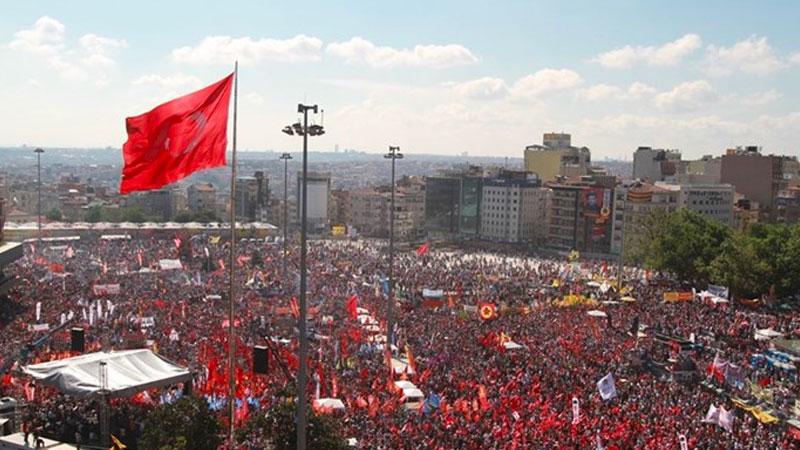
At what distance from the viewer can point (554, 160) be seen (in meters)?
144

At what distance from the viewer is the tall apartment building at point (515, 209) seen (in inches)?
4368

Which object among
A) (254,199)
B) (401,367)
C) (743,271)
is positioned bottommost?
(401,367)

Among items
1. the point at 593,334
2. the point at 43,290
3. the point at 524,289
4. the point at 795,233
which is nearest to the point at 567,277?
the point at 524,289

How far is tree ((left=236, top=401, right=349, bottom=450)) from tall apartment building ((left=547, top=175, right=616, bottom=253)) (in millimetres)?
76268

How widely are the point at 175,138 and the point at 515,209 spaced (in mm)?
98411

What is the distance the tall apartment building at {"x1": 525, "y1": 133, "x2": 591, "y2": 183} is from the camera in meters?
138

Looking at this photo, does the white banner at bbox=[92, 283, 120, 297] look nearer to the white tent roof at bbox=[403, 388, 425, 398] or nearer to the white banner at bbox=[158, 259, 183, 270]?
the white banner at bbox=[158, 259, 183, 270]

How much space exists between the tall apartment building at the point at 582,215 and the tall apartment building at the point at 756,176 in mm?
17254

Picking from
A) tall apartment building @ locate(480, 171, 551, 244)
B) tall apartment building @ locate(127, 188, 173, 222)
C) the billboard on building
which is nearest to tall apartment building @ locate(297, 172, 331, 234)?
tall apartment building @ locate(480, 171, 551, 244)

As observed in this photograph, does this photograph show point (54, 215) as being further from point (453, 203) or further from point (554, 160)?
point (554, 160)

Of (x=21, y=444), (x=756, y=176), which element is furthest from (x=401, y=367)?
(x=756, y=176)

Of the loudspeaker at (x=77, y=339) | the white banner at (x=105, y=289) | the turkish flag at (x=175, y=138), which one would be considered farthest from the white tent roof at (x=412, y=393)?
the white banner at (x=105, y=289)

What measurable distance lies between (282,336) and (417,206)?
311 ft

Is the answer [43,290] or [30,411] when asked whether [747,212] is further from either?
[30,411]
